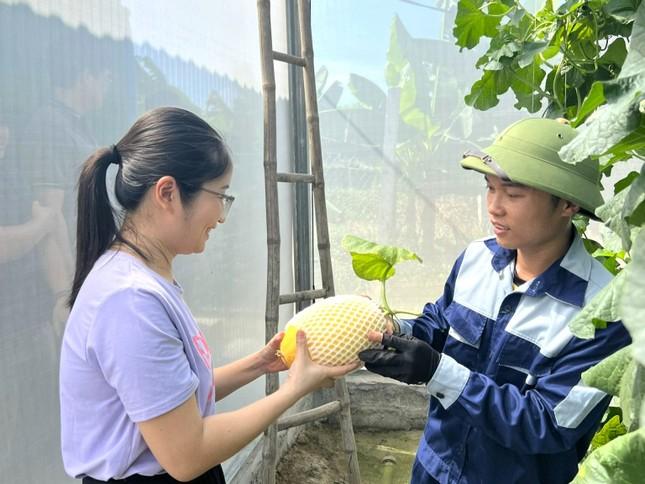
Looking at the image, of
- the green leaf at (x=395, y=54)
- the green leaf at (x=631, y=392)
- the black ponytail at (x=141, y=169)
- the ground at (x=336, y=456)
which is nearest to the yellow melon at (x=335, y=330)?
the black ponytail at (x=141, y=169)

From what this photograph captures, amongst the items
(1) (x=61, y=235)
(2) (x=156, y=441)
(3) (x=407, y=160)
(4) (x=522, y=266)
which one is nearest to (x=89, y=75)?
(1) (x=61, y=235)

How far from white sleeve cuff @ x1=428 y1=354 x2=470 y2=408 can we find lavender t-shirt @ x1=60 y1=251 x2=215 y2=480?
17.4 inches

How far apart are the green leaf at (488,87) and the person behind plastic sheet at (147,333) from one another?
96 cm

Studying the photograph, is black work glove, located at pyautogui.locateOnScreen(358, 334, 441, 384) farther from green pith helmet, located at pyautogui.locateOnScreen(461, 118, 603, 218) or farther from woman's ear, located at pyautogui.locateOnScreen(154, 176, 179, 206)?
woman's ear, located at pyautogui.locateOnScreen(154, 176, 179, 206)

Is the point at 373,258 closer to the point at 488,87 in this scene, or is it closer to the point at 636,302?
the point at 488,87

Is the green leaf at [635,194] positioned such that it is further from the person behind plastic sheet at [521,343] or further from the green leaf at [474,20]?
the green leaf at [474,20]

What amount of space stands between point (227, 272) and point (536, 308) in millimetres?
Answer: 1459

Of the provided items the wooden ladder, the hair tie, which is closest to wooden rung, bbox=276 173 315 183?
the wooden ladder

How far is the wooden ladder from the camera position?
7.61 feet

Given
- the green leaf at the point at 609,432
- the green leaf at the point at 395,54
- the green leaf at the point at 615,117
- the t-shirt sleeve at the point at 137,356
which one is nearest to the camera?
the green leaf at the point at 615,117

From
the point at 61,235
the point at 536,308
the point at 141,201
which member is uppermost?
the point at 141,201

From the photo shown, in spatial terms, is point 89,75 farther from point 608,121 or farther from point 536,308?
point 608,121

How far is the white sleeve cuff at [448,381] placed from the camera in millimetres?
1211

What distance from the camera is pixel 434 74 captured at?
323 centimetres
